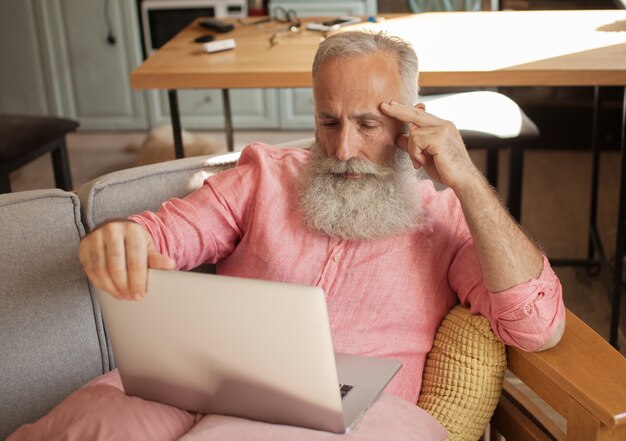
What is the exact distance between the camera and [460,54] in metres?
2.52

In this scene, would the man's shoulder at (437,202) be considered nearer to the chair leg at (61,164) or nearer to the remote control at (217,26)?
the remote control at (217,26)

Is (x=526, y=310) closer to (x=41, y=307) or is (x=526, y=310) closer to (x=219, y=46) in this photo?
(x=41, y=307)

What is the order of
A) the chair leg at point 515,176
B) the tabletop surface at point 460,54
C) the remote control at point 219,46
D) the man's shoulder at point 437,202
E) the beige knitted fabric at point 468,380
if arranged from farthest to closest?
the remote control at point 219,46 < the chair leg at point 515,176 < the tabletop surface at point 460,54 < the man's shoulder at point 437,202 < the beige knitted fabric at point 468,380

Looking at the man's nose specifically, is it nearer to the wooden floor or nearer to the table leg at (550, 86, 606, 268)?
the wooden floor

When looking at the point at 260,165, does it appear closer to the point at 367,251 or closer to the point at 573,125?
the point at 367,251

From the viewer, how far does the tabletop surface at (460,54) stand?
235cm

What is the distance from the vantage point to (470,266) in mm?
1567

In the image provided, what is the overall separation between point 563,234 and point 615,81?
4.00 ft

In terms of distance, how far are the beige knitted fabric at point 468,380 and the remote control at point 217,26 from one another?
70.0 inches

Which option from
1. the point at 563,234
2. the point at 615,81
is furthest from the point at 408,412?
the point at 563,234

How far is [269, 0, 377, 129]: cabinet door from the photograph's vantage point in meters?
4.40

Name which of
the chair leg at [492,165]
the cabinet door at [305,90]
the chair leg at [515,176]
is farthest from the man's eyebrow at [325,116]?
the cabinet door at [305,90]

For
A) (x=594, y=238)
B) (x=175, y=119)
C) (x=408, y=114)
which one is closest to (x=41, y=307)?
(x=408, y=114)

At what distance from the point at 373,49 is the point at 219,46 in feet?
4.09
